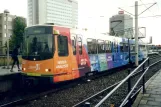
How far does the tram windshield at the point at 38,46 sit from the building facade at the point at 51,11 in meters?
134

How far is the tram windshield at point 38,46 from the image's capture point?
1173 centimetres

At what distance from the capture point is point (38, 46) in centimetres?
1199

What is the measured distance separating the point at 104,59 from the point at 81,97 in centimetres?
732

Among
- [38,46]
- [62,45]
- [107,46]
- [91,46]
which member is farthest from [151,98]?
[107,46]

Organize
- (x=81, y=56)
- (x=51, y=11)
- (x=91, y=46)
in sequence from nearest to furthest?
(x=81, y=56), (x=91, y=46), (x=51, y=11)

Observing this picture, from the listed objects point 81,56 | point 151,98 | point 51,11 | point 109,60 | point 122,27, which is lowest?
point 151,98

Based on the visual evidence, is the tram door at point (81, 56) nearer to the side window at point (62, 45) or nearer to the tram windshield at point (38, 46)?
the side window at point (62, 45)

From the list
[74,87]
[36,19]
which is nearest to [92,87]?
[74,87]

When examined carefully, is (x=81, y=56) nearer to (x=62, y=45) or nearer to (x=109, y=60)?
(x=62, y=45)

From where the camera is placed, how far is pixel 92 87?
12.9m

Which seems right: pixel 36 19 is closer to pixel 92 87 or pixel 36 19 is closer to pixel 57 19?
pixel 57 19

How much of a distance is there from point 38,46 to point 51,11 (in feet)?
476

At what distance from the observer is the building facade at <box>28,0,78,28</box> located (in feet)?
488

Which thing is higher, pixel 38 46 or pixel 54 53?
pixel 38 46
